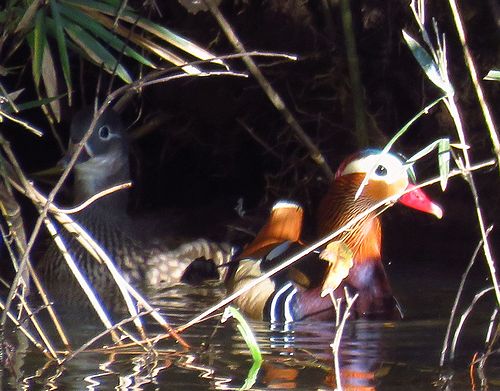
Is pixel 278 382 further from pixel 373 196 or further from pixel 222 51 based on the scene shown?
pixel 222 51

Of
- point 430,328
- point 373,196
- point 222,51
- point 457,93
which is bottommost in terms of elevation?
point 430,328

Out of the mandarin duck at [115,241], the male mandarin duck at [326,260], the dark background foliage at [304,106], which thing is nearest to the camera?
the male mandarin duck at [326,260]

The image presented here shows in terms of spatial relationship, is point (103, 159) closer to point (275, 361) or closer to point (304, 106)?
point (304, 106)

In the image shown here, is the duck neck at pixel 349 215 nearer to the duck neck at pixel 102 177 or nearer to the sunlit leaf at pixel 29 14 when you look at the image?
the duck neck at pixel 102 177

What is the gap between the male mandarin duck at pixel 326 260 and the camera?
14.7ft

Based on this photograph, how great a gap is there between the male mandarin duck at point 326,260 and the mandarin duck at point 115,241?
905 mm

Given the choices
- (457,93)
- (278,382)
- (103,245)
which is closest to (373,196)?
(457,93)

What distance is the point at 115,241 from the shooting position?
614 cm

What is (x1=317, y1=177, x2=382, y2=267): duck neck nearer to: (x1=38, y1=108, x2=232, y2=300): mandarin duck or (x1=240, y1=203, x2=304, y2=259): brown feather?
(x1=240, y1=203, x2=304, y2=259): brown feather

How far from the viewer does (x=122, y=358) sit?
3469 mm

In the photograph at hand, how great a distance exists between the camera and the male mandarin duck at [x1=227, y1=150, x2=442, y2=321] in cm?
448

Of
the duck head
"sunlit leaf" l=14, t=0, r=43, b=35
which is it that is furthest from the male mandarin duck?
the duck head

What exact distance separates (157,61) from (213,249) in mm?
→ 950

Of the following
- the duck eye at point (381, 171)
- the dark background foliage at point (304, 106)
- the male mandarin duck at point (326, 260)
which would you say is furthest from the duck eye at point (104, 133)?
the duck eye at point (381, 171)
